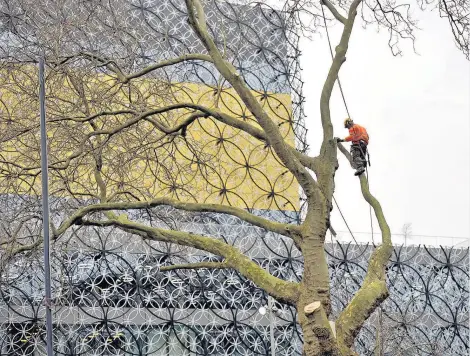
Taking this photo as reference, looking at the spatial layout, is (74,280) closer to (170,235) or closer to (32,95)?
(32,95)

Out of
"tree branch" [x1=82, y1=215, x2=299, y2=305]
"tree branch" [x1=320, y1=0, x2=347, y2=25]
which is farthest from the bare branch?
"tree branch" [x1=320, y1=0, x2=347, y2=25]

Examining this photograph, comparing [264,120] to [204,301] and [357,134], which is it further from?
[204,301]

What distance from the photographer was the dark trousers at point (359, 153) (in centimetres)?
1362

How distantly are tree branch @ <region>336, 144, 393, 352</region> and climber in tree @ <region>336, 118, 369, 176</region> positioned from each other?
491 millimetres

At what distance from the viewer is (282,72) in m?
37.9

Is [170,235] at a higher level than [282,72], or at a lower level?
lower

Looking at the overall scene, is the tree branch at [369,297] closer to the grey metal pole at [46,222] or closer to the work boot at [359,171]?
the work boot at [359,171]

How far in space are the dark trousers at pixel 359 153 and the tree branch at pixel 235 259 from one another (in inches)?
79.6

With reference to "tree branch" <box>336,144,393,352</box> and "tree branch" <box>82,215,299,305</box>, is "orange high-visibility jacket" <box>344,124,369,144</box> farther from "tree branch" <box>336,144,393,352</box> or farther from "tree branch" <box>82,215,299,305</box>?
"tree branch" <box>82,215,299,305</box>

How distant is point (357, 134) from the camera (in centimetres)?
1366

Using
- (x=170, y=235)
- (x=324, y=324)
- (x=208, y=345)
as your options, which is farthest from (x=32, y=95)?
(x=208, y=345)

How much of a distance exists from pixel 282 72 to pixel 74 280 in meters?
12.5

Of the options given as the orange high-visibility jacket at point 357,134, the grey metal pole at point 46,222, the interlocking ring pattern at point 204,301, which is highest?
the interlocking ring pattern at point 204,301

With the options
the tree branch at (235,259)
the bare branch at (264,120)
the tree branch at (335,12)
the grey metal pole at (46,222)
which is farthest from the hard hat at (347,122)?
the grey metal pole at (46,222)
